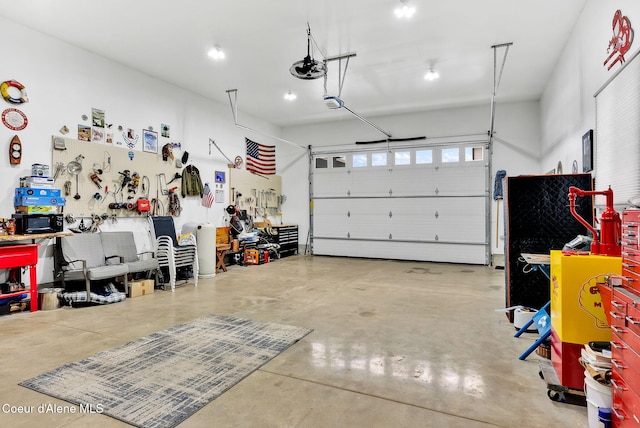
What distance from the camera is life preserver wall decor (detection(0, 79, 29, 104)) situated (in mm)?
4273

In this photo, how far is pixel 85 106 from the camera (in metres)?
5.18

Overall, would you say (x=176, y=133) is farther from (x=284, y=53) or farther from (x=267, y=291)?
(x=267, y=291)

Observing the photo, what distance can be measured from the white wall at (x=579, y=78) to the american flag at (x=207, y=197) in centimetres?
648

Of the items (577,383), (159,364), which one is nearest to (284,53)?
(159,364)

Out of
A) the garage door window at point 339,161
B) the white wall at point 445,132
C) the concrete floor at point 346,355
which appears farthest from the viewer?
the garage door window at point 339,161

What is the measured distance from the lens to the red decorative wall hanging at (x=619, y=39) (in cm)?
292

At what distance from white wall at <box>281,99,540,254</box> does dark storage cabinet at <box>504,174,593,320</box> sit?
4556 millimetres

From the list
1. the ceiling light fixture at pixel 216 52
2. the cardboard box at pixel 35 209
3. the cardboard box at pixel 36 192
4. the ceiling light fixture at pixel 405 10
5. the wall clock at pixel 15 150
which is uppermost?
the ceiling light fixture at pixel 216 52

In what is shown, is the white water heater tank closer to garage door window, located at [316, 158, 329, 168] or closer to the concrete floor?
the concrete floor

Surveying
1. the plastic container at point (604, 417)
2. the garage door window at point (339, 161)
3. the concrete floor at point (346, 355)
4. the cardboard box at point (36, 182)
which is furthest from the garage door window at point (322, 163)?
the plastic container at point (604, 417)

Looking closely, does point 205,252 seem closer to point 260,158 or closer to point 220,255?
point 220,255

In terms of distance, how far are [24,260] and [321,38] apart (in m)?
4.73

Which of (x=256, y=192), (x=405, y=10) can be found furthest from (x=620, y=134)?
(x=256, y=192)

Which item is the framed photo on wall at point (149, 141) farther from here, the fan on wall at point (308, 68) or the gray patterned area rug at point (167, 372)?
the gray patterned area rug at point (167, 372)
